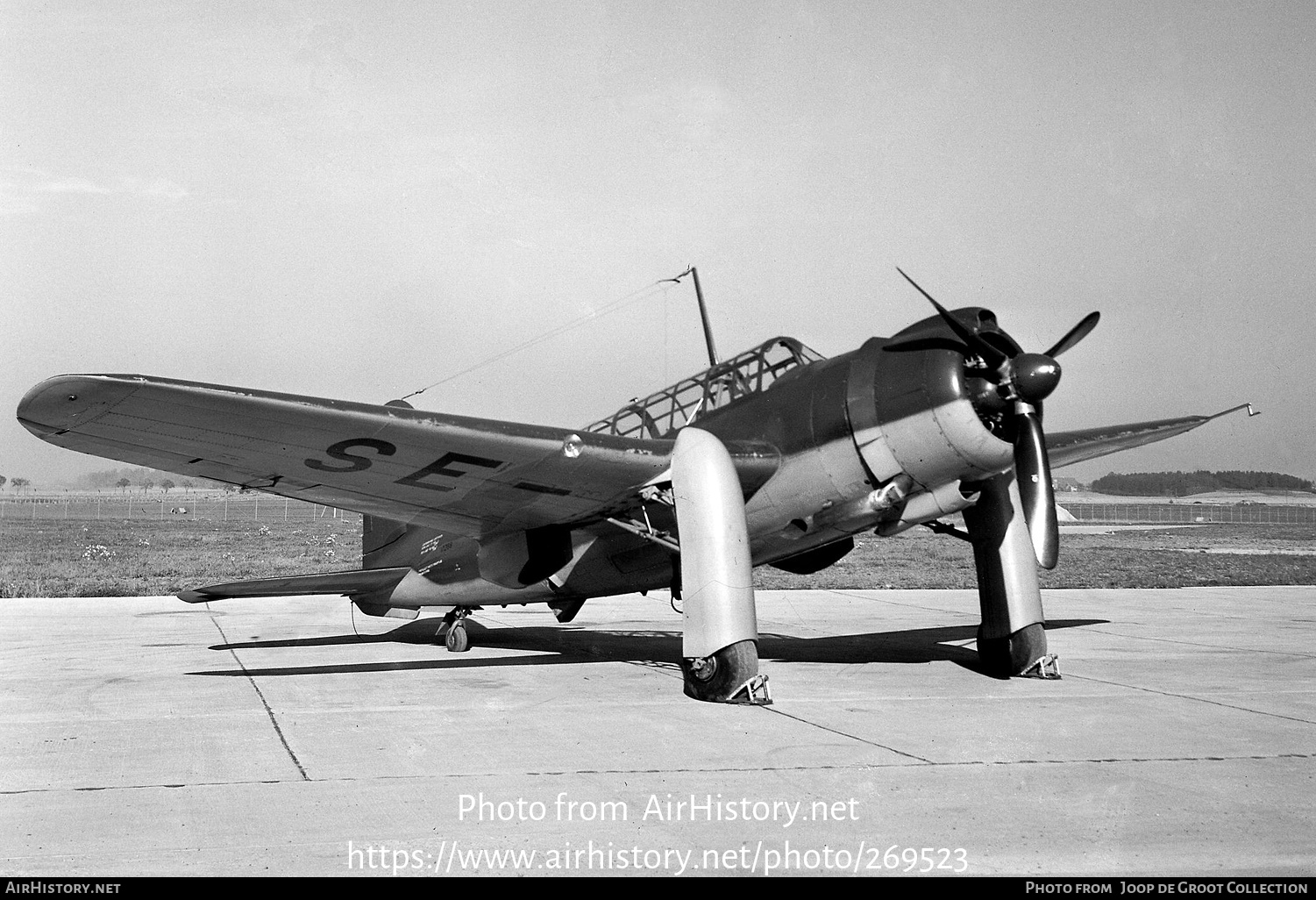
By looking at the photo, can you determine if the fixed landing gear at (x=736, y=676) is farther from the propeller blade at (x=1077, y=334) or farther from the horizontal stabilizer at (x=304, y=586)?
the horizontal stabilizer at (x=304, y=586)

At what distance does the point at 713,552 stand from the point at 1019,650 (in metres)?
3.83

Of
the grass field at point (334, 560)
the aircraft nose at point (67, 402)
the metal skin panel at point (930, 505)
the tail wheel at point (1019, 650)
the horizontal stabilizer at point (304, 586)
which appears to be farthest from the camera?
the grass field at point (334, 560)

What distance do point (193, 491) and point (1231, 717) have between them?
164 meters

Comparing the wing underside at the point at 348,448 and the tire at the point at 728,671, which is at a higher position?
the wing underside at the point at 348,448

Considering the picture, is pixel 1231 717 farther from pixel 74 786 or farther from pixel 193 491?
pixel 193 491

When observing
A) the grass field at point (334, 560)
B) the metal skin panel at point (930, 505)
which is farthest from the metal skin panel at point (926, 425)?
the grass field at point (334, 560)

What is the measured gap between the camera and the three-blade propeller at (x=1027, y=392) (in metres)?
8.40

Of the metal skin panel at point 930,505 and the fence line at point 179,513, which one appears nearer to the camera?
the metal skin panel at point 930,505

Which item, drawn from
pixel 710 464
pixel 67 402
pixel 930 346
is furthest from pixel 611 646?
pixel 67 402

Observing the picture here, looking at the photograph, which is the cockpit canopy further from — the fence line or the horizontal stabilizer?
the fence line

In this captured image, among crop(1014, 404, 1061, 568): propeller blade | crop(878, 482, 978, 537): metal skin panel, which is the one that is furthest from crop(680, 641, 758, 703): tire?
crop(1014, 404, 1061, 568): propeller blade

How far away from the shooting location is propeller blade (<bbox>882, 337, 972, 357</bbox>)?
338 inches

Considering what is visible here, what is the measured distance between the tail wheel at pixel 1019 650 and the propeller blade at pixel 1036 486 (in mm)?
1441

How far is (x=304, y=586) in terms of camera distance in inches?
492
